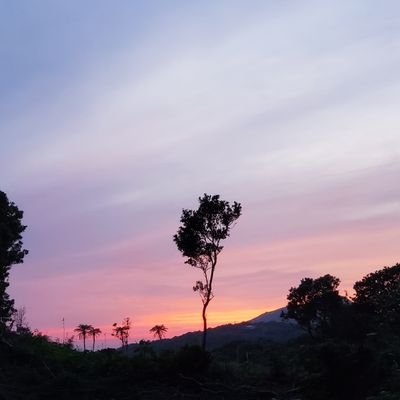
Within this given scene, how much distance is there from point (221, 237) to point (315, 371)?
10.0 m

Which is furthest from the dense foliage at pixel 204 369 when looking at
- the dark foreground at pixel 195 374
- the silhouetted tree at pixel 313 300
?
the silhouetted tree at pixel 313 300

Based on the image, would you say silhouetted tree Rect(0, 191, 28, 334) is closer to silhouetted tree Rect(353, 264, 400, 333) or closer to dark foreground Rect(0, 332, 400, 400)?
dark foreground Rect(0, 332, 400, 400)

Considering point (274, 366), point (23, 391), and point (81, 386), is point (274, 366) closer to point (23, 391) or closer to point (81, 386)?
point (81, 386)

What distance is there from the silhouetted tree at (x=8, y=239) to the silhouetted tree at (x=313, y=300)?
88.7 feet

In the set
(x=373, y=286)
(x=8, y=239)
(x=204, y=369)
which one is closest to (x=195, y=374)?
(x=204, y=369)

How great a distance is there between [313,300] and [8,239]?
98.3 ft

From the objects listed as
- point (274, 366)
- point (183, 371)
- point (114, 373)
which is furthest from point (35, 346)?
point (274, 366)

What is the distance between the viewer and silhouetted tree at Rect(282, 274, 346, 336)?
176 feet

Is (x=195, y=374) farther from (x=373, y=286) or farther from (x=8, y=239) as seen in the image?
(x=373, y=286)

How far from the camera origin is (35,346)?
2903 cm

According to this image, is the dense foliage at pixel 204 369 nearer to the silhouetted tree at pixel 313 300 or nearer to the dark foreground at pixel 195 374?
the dark foreground at pixel 195 374

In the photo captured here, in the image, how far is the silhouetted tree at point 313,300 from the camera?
5366cm

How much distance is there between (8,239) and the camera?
3428 centimetres

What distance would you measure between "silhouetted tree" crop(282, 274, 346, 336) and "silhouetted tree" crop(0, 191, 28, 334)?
27.0 m
